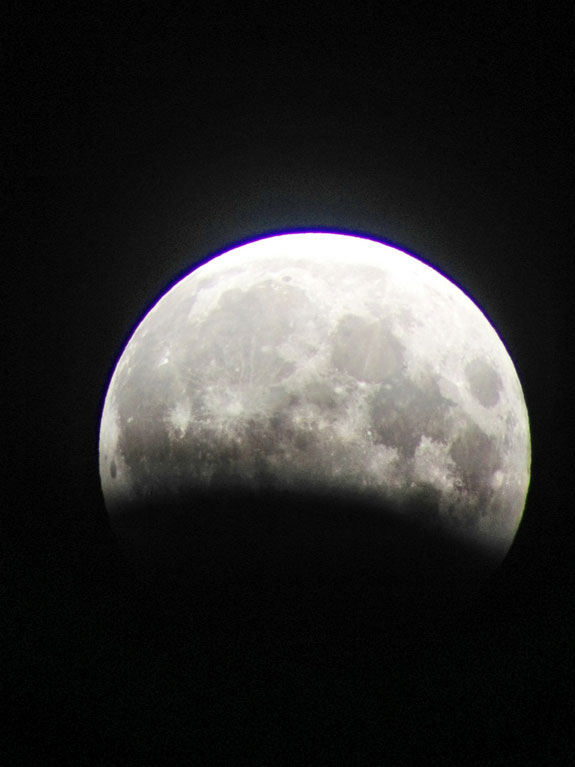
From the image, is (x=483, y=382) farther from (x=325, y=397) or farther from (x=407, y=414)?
(x=325, y=397)

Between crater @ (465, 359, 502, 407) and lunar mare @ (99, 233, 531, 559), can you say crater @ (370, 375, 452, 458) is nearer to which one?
lunar mare @ (99, 233, 531, 559)

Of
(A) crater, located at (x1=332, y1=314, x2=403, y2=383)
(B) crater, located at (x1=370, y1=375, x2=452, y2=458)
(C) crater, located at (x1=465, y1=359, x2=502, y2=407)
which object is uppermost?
(C) crater, located at (x1=465, y1=359, x2=502, y2=407)

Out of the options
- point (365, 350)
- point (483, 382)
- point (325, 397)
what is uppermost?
point (483, 382)

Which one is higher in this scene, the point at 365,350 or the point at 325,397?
the point at 365,350

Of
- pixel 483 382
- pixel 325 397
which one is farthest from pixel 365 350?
pixel 483 382

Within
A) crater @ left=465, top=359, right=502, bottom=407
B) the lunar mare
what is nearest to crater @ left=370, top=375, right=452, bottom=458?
the lunar mare

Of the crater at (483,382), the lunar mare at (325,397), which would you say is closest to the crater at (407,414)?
the lunar mare at (325,397)

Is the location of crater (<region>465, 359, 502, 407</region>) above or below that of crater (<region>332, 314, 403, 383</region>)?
above

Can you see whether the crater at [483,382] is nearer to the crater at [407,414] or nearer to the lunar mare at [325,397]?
the lunar mare at [325,397]
